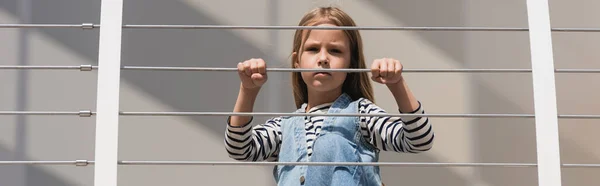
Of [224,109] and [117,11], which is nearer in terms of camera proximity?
[117,11]

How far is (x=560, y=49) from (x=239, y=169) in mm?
590

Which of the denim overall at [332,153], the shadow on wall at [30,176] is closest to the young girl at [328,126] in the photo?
the denim overall at [332,153]

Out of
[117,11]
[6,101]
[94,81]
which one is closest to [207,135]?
[94,81]

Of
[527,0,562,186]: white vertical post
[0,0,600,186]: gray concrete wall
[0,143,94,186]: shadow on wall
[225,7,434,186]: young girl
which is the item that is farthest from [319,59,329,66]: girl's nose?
[0,143,94,186]: shadow on wall

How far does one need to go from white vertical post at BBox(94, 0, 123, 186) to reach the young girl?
189 millimetres

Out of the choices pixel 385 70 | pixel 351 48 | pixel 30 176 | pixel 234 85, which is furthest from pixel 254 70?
pixel 30 176

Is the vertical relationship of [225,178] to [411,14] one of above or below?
below

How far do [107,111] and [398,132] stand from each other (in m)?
0.38

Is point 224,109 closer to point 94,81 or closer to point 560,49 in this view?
point 94,81

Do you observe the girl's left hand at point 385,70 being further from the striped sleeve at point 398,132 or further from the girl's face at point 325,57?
the girl's face at point 325,57

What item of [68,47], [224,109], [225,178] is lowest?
[225,178]

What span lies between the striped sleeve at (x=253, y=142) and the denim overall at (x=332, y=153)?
21mm

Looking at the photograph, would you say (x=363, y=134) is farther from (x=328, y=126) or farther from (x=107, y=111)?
(x=107, y=111)

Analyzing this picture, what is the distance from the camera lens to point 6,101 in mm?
1655
